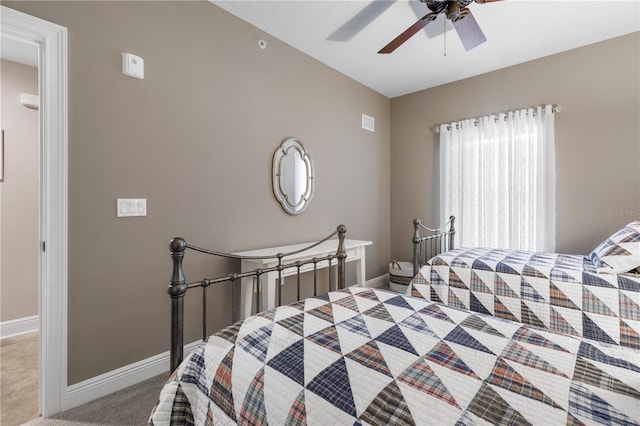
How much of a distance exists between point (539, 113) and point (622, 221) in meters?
1.25

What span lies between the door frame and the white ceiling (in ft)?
3.94

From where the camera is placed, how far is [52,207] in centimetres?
164

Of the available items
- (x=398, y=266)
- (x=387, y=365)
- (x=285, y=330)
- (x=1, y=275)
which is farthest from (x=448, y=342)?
(x=1, y=275)

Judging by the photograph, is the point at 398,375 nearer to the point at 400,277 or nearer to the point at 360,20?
the point at 360,20

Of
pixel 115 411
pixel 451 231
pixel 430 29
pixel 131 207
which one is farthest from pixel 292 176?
pixel 115 411

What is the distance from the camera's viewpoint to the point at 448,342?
96 cm

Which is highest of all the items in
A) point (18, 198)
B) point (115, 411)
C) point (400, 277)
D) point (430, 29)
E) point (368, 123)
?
point (430, 29)

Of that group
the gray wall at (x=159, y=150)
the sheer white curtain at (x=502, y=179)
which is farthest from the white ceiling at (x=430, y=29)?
the sheer white curtain at (x=502, y=179)

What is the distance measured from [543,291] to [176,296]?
2.04 m

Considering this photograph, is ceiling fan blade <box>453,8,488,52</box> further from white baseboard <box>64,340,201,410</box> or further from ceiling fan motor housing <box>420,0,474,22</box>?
white baseboard <box>64,340,201,410</box>

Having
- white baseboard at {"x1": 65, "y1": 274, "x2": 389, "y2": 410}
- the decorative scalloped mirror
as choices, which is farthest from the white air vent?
white baseboard at {"x1": 65, "y1": 274, "x2": 389, "y2": 410}

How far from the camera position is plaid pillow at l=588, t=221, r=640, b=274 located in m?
1.82

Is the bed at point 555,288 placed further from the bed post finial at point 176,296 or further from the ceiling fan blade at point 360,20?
the ceiling fan blade at point 360,20

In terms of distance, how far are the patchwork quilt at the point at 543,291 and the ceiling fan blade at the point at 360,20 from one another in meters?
1.96
